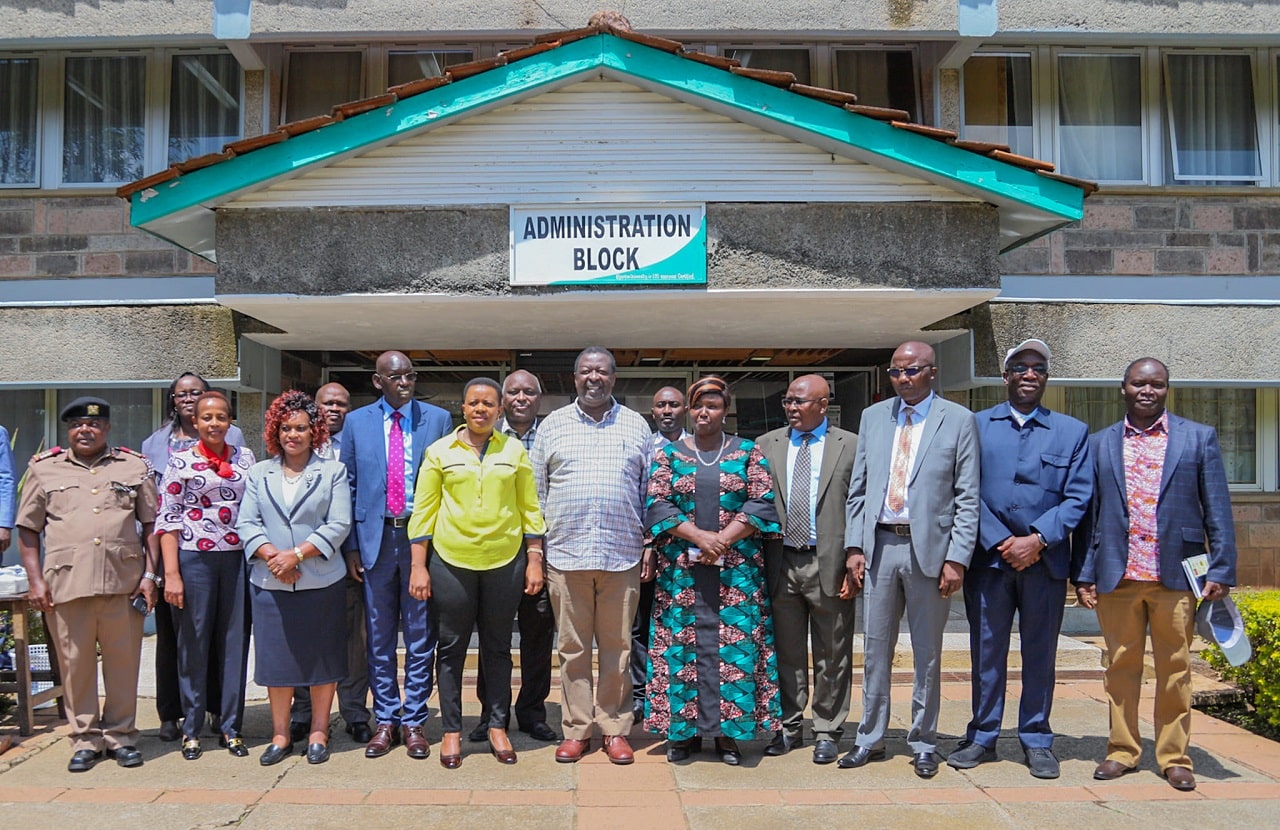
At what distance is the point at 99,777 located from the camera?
5.08 meters

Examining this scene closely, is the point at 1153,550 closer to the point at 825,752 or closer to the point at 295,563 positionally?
the point at 825,752

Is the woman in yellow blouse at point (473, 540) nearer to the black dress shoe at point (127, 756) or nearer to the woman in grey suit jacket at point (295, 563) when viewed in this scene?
the woman in grey suit jacket at point (295, 563)

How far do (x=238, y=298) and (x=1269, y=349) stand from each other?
8.06 metres

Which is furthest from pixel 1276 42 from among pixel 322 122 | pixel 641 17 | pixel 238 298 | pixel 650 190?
pixel 238 298

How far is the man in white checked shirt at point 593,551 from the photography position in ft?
17.1

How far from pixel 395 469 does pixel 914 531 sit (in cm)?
272

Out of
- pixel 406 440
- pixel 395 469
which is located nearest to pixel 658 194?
pixel 406 440

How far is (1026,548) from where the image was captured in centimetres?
503

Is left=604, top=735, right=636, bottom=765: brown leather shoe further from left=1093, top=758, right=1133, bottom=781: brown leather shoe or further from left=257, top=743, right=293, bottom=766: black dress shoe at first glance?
left=1093, top=758, right=1133, bottom=781: brown leather shoe

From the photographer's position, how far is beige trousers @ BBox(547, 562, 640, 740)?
207 inches

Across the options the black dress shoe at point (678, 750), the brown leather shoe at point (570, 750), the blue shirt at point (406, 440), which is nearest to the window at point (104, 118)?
the blue shirt at point (406, 440)

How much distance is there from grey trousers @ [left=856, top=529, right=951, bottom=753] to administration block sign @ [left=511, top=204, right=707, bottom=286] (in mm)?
2519

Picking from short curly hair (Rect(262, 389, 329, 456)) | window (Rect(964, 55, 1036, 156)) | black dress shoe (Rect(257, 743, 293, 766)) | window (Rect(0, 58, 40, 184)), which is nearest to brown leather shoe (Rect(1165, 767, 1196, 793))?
black dress shoe (Rect(257, 743, 293, 766))

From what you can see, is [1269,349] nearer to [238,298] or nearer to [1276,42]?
[1276,42]
